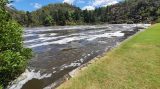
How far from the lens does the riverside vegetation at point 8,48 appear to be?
13.5m

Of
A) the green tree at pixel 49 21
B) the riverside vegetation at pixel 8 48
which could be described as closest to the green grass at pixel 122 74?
the riverside vegetation at pixel 8 48

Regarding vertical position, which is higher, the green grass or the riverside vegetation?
the riverside vegetation

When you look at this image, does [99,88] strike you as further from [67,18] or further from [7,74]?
[67,18]

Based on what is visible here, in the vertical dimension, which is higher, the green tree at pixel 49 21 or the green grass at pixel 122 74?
the green grass at pixel 122 74

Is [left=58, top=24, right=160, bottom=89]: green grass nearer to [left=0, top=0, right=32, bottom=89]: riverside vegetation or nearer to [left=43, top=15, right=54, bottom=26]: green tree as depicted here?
[left=0, top=0, right=32, bottom=89]: riverside vegetation

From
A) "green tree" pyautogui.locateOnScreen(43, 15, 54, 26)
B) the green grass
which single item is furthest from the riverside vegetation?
"green tree" pyautogui.locateOnScreen(43, 15, 54, 26)

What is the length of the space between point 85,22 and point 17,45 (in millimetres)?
158164

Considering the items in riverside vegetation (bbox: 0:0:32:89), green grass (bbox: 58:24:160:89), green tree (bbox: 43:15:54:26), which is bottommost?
green tree (bbox: 43:15:54:26)

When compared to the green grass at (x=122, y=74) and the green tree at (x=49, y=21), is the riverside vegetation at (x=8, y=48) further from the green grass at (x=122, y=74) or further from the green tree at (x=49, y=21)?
the green tree at (x=49, y=21)

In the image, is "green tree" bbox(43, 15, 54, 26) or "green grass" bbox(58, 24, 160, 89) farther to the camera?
"green tree" bbox(43, 15, 54, 26)

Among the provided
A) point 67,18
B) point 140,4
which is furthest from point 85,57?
point 140,4

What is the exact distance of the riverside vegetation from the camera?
44.2 feet

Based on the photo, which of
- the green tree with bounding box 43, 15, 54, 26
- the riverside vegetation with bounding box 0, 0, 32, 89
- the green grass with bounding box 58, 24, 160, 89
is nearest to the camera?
the riverside vegetation with bounding box 0, 0, 32, 89

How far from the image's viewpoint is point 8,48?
584 inches
